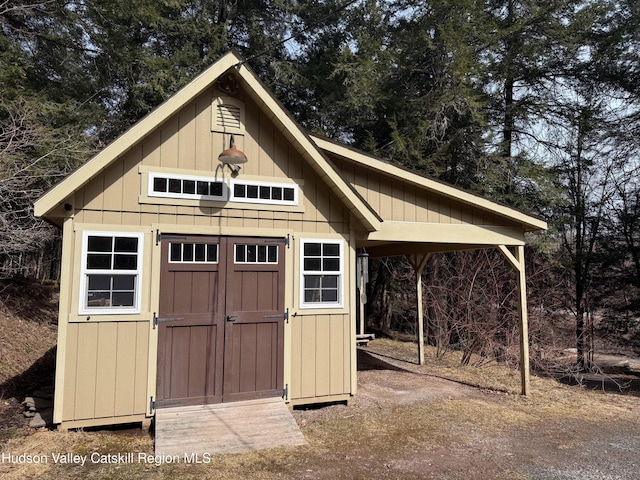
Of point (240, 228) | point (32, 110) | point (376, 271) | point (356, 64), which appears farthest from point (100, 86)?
point (376, 271)

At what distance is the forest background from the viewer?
11312mm

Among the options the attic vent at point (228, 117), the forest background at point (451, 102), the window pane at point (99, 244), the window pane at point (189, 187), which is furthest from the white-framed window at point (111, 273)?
the forest background at point (451, 102)

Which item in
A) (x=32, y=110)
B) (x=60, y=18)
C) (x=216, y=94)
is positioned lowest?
(x=216, y=94)

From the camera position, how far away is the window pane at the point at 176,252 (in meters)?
5.88

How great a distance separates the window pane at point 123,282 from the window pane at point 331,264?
254 cm

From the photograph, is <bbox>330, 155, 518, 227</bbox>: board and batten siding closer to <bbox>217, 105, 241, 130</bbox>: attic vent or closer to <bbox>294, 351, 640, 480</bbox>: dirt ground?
<bbox>217, 105, 241, 130</bbox>: attic vent

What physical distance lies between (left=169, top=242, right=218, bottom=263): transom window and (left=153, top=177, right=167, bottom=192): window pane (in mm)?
693

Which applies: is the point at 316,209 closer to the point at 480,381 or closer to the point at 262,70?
the point at 480,381

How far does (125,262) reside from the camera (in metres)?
5.66

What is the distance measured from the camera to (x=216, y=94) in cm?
620

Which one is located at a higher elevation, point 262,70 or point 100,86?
point 262,70

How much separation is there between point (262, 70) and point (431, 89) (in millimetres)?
5488

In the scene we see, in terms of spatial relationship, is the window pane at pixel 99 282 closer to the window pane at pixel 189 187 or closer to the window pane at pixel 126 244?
the window pane at pixel 126 244

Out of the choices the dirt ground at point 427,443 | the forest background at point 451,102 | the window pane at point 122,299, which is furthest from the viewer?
the forest background at point 451,102
